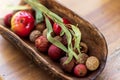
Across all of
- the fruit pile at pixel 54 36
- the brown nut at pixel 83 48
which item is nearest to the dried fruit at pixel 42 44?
the fruit pile at pixel 54 36

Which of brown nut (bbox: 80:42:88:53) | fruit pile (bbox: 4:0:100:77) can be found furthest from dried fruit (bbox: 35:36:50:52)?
brown nut (bbox: 80:42:88:53)

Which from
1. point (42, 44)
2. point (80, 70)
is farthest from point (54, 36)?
point (80, 70)

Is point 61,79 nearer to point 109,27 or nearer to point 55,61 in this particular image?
point 55,61

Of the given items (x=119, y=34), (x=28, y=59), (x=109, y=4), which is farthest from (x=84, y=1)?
(x=28, y=59)

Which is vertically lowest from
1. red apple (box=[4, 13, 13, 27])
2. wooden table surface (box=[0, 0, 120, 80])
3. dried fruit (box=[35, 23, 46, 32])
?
wooden table surface (box=[0, 0, 120, 80])

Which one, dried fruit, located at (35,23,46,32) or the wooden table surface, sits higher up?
dried fruit, located at (35,23,46,32)

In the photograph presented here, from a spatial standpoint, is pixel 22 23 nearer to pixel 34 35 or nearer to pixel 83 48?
pixel 34 35

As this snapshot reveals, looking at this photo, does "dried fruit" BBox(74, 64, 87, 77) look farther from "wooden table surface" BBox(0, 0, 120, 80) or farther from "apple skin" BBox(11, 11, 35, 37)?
"apple skin" BBox(11, 11, 35, 37)

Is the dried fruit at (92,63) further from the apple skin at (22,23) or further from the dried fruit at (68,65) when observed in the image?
the apple skin at (22,23)
